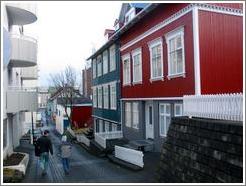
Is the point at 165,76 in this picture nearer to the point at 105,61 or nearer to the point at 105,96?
the point at 105,61

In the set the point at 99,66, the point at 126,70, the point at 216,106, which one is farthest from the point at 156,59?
the point at 99,66

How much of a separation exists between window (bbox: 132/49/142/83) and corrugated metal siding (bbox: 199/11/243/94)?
20.9ft

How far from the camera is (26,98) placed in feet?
60.6

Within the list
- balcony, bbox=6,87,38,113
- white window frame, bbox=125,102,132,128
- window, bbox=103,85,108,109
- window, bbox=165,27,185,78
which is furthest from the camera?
window, bbox=103,85,108,109

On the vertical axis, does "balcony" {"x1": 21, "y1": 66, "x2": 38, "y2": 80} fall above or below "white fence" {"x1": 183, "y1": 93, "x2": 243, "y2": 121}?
above

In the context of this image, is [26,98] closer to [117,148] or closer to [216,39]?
[117,148]

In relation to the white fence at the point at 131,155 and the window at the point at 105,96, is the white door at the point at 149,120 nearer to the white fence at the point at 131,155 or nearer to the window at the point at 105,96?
the white fence at the point at 131,155

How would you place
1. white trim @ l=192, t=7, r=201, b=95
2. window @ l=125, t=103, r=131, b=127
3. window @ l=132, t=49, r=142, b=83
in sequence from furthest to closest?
window @ l=125, t=103, r=131, b=127, window @ l=132, t=49, r=142, b=83, white trim @ l=192, t=7, r=201, b=95

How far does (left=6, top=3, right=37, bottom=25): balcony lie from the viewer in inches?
696

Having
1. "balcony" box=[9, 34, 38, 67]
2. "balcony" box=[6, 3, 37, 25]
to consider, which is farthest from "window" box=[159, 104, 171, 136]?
"balcony" box=[6, 3, 37, 25]

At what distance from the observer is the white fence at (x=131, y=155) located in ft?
48.1

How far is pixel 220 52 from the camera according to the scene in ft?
50.1

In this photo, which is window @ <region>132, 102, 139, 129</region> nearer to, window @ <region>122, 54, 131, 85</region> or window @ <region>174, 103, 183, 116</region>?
window @ <region>122, 54, 131, 85</region>

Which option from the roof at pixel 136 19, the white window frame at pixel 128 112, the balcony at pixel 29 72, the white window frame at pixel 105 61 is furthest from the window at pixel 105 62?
the balcony at pixel 29 72
